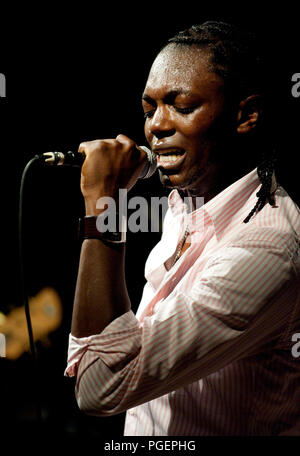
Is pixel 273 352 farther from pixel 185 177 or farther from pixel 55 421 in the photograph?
pixel 55 421

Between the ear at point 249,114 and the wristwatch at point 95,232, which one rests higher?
the ear at point 249,114

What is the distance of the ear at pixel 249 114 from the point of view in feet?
4.31

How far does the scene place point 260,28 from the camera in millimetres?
1898

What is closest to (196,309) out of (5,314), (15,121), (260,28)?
(260,28)

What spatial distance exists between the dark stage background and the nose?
790 mm

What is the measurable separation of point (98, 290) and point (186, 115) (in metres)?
0.53

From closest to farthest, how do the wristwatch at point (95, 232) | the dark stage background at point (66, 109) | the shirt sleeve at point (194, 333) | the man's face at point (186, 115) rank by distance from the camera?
the shirt sleeve at point (194, 333) < the wristwatch at point (95, 232) < the man's face at point (186, 115) < the dark stage background at point (66, 109)

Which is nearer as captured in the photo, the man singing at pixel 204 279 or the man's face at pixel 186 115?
the man singing at pixel 204 279

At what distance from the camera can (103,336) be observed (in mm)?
1058

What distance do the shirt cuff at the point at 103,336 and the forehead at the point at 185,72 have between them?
24.5 inches
